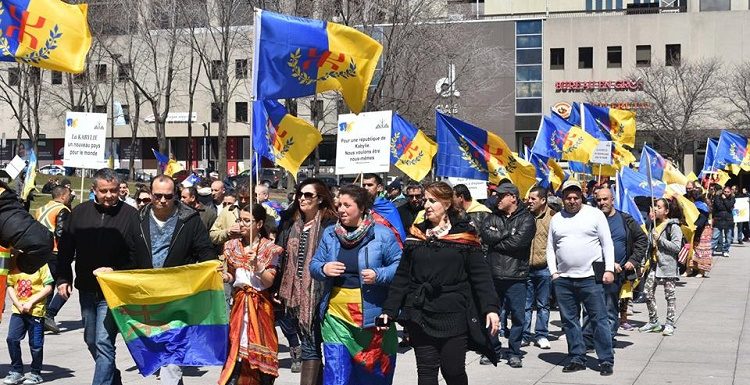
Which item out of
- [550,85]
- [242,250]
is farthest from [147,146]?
[242,250]

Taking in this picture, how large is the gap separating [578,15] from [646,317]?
2257 inches

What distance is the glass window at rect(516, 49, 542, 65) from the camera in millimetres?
69438

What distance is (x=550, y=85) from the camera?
69.5 meters

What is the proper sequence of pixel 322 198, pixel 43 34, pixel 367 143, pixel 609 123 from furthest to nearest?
pixel 609 123 < pixel 367 143 < pixel 322 198 < pixel 43 34

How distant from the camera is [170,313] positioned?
8.41 m

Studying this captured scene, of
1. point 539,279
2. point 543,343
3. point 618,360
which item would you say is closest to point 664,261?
point 539,279

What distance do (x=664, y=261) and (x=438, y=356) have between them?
746 centimetres

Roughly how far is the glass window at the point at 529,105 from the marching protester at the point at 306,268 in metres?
61.8

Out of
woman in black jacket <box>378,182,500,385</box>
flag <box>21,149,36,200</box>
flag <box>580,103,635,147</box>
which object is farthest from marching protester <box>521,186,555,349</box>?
flag <box>580,103,635,147</box>

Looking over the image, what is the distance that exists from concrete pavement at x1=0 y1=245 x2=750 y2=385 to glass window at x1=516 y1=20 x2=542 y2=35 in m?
54.1

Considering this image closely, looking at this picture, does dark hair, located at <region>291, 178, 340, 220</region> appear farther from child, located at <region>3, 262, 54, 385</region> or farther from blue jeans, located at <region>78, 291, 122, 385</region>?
child, located at <region>3, 262, 54, 385</region>

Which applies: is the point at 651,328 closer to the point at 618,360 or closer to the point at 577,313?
the point at 618,360

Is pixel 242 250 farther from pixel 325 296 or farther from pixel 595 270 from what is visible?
pixel 595 270

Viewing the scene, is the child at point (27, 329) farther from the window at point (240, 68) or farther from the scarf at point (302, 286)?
the window at point (240, 68)
